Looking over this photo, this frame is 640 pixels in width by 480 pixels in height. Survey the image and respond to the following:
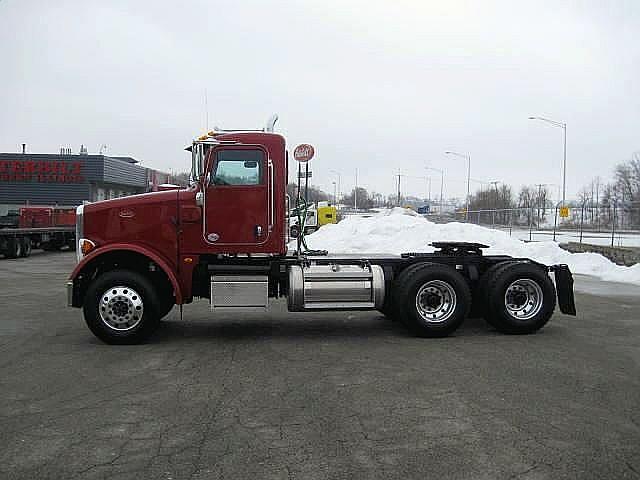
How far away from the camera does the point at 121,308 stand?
8859 mm

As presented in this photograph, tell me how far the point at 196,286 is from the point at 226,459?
4781 millimetres

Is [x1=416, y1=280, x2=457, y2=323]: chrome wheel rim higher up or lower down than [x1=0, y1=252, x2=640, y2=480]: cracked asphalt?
higher up

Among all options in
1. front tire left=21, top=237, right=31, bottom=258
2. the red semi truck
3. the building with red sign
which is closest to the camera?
the red semi truck

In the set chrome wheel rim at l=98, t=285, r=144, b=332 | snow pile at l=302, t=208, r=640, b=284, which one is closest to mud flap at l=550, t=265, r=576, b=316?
chrome wheel rim at l=98, t=285, r=144, b=332

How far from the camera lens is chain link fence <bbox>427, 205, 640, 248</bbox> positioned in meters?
32.8

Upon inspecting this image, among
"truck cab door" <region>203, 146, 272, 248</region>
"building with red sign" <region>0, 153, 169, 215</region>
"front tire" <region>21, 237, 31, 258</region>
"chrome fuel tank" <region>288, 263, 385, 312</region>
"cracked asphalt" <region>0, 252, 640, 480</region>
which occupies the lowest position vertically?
"cracked asphalt" <region>0, 252, 640, 480</region>

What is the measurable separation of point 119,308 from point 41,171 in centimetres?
4568

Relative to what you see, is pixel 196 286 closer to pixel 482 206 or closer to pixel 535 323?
pixel 535 323

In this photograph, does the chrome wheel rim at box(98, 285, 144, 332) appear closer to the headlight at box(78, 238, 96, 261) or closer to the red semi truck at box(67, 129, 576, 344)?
the red semi truck at box(67, 129, 576, 344)

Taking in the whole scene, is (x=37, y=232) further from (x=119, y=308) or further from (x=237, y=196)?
(x=237, y=196)

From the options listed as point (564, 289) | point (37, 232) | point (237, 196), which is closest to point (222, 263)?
point (237, 196)

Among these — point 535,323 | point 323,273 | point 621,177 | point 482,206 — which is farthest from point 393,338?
point 482,206

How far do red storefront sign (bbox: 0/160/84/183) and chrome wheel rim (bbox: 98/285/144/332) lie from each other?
4484 centimetres

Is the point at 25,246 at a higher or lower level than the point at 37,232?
lower
